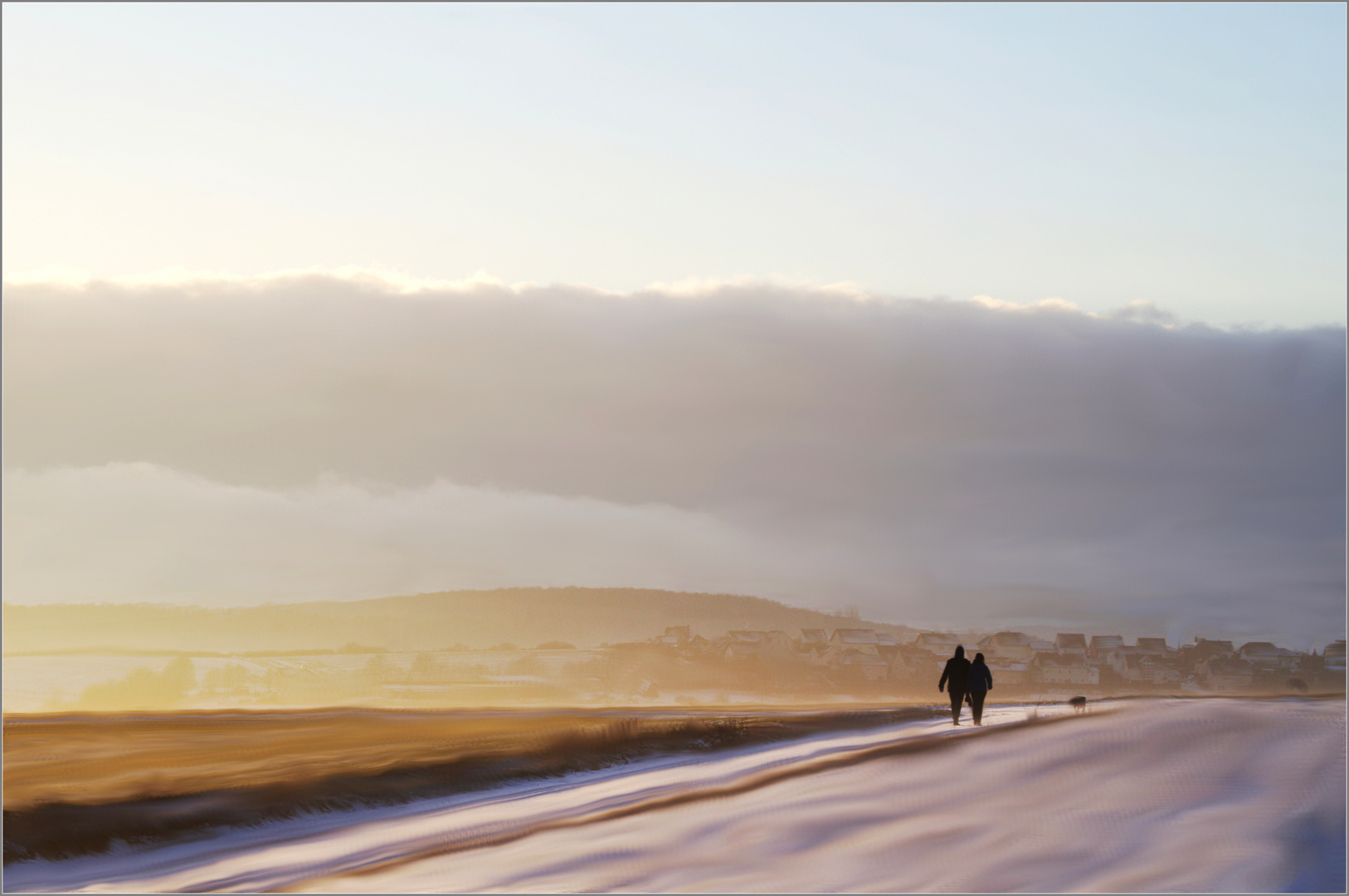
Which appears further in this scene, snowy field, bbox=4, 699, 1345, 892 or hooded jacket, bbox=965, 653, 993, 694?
hooded jacket, bbox=965, 653, 993, 694

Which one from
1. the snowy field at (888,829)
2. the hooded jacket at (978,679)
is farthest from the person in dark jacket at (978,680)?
the snowy field at (888,829)

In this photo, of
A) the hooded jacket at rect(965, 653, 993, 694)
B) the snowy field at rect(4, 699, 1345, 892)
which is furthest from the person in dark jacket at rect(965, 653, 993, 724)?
the snowy field at rect(4, 699, 1345, 892)

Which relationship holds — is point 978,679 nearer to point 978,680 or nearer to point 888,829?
point 978,680

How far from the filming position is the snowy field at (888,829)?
1565cm

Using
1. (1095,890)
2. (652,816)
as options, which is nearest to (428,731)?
(652,816)

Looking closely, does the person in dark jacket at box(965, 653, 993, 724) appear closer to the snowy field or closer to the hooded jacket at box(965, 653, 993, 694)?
the hooded jacket at box(965, 653, 993, 694)

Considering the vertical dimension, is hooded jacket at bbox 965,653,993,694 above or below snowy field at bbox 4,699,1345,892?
above

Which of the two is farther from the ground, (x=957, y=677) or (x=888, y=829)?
(x=957, y=677)

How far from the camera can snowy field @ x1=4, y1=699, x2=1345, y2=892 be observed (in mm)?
15648

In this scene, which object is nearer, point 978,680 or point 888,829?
point 888,829

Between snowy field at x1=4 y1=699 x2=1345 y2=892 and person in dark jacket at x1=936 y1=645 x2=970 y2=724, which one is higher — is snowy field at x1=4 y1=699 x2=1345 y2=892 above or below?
below

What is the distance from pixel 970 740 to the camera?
26.0 metres

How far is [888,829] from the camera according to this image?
18.0 meters

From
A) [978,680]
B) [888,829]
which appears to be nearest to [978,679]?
[978,680]
